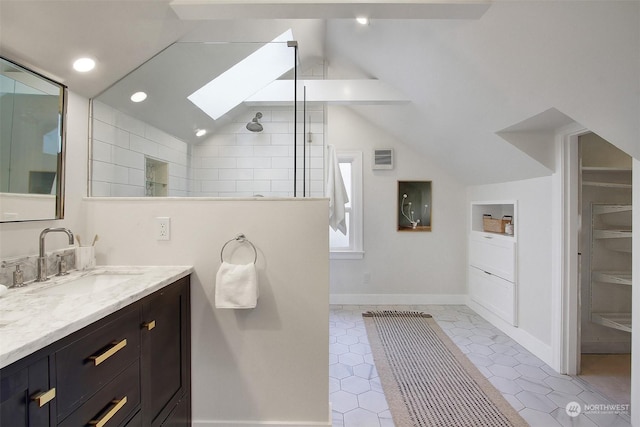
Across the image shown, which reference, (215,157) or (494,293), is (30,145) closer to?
(215,157)

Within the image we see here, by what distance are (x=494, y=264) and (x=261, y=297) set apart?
8.36ft

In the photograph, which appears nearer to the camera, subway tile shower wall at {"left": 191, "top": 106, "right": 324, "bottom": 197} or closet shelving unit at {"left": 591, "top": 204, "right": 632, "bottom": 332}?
subway tile shower wall at {"left": 191, "top": 106, "right": 324, "bottom": 197}

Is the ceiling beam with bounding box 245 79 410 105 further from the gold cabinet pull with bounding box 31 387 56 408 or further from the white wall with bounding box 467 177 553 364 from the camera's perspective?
the gold cabinet pull with bounding box 31 387 56 408

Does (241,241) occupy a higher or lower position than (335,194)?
lower

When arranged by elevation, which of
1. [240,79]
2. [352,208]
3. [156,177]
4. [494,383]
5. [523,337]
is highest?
[240,79]

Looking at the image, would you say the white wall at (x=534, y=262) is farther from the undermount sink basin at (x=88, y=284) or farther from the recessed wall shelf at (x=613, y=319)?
the undermount sink basin at (x=88, y=284)

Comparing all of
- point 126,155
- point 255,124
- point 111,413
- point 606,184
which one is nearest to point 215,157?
point 255,124

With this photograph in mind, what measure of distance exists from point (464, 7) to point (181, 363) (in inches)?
88.7

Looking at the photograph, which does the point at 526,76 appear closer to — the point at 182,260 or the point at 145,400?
the point at 182,260

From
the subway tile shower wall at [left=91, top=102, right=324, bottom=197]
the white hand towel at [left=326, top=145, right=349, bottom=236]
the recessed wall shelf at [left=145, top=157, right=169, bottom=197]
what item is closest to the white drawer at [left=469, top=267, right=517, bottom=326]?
the white hand towel at [left=326, top=145, right=349, bottom=236]

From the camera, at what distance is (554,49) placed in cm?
137

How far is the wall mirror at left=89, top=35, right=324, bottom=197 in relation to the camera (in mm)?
1669

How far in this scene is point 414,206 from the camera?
3.63 meters

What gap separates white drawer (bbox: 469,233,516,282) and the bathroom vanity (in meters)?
2.75
